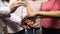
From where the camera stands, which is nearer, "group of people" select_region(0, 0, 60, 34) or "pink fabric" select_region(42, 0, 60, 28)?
"group of people" select_region(0, 0, 60, 34)

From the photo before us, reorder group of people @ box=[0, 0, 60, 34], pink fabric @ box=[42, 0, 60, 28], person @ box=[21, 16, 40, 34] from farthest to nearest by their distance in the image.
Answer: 1. person @ box=[21, 16, 40, 34]
2. pink fabric @ box=[42, 0, 60, 28]
3. group of people @ box=[0, 0, 60, 34]

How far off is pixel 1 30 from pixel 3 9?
15 centimetres

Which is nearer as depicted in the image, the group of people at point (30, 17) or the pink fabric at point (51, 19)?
the group of people at point (30, 17)

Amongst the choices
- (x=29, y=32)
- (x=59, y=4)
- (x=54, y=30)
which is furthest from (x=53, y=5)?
(x=29, y=32)

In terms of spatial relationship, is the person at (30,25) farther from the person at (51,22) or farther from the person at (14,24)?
the person at (51,22)

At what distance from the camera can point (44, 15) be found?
25.7 inches

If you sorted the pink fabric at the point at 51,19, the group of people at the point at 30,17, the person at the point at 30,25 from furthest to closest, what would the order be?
the person at the point at 30,25 → the pink fabric at the point at 51,19 → the group of people at the point at 30,17

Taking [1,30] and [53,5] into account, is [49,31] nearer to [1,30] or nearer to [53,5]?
[53,5]

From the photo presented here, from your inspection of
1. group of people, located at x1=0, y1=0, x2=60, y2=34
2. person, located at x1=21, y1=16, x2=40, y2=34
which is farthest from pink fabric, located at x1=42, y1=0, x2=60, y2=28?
person, located at x1=21, y1=16, x2=40, y2=34

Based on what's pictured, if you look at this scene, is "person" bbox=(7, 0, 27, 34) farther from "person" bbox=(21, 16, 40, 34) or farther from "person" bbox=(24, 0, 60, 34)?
"person" bbox=(24, 0, 60, 34)

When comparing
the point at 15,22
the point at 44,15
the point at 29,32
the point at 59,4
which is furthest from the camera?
the point at 29,32

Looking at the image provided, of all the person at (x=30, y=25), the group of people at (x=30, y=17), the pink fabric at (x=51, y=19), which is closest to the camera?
the group of people at (x=30, y=17)

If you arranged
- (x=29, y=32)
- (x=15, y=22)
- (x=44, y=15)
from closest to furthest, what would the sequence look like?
(x=44, y=15) < (x=15, y=22) < (x=29, y=32)

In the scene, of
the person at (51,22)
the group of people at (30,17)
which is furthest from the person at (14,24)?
the person at (51,22)
